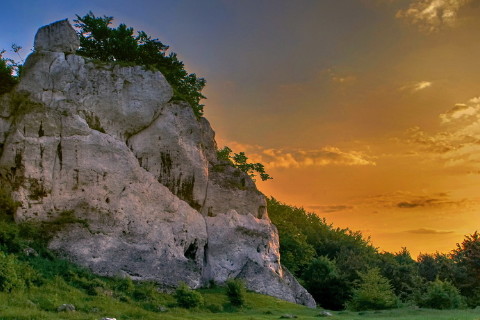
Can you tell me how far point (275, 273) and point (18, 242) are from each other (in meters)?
20.6

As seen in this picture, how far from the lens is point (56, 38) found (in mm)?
36062

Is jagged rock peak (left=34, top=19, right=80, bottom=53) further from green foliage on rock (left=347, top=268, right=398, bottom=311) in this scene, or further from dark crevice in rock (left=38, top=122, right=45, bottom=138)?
green foliage on rock (left=347, top=268, right=398, bottom=311)

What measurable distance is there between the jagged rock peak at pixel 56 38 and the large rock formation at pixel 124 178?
0.24 ft

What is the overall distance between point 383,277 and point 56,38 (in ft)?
115

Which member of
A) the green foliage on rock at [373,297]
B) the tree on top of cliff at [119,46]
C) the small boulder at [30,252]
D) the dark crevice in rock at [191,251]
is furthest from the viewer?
the tree on top of cliff at [119,46]

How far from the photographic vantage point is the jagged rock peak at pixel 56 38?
3594 centimetres

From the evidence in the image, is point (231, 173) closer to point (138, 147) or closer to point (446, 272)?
point (138, 147)

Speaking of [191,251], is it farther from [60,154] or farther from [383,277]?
[383,277]

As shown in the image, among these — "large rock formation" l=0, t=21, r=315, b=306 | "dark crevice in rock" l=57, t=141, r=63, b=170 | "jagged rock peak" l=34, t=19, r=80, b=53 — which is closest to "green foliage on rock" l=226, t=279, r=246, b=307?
"large rock formation" l=0, t=21, r=315, b=306

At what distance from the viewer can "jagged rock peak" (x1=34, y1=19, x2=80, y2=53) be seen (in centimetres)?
3594

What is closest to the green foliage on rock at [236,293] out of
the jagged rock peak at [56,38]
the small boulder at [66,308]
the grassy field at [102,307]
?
the grassy field at [102,307]

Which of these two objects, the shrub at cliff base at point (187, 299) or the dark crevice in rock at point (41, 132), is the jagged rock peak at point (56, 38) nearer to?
the dark crevice in rock at point (41, 132)

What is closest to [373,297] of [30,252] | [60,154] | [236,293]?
[236,293]

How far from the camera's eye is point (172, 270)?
33031 mm
